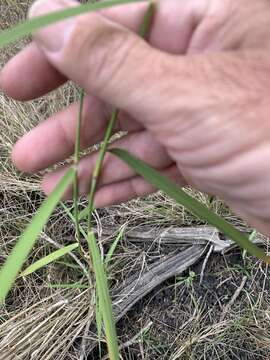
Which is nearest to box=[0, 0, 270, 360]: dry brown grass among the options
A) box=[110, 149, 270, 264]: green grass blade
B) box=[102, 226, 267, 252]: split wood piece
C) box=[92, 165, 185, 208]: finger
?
box=[102, 226, 267, 252]: split wood piece

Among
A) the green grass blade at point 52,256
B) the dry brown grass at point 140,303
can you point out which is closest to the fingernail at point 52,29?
the green grass blade at point 52,256

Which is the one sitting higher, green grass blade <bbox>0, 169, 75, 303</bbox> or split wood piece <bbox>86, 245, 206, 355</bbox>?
green grass blade <bbox>0, 169, 75, 303</bbox>

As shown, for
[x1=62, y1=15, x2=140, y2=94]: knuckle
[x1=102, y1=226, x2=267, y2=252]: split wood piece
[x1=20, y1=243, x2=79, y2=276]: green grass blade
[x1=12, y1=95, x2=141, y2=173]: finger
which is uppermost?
[x1=62, y1=15, x2=140, y2=94]: knuckle

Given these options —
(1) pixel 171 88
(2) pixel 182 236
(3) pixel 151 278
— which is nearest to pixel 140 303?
(3) pixel 151 278

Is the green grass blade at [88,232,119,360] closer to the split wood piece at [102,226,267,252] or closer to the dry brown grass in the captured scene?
the dry brown grass

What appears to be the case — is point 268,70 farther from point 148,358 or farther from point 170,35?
point 148,358

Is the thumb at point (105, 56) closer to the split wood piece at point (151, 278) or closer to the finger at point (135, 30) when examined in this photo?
the finger at point (135, 30)

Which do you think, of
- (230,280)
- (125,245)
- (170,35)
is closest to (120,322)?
(125,245)
